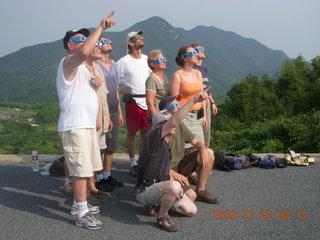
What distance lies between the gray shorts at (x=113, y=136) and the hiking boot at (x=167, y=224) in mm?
1626

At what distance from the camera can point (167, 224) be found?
3457mm

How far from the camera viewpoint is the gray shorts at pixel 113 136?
4898 mm

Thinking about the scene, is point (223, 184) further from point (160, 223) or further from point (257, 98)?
point (257, 98)

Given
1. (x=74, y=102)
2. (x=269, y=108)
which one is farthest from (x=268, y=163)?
(x=269, y=108)

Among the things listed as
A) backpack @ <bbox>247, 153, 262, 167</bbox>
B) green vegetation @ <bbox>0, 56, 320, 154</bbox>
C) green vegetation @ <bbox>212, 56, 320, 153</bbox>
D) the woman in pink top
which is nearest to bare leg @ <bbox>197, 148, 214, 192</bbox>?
the woman in pink top

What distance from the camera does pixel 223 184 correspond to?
4.96 meters

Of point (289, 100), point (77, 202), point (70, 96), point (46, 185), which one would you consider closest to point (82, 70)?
point (70, 96)

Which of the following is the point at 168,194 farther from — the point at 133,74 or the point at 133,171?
the point at 133,74

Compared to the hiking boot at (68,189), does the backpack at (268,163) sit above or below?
above

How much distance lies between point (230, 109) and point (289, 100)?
322cm

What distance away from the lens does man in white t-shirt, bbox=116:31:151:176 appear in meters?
5.16

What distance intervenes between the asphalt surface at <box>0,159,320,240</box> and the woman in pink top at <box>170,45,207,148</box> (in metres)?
0.94

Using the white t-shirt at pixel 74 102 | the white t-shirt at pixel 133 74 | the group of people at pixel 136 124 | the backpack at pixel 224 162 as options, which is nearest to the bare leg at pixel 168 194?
the group of people at pixel 136 124

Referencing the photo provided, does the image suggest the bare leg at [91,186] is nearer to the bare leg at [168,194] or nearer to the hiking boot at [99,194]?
the hiking boot at [99,194]
